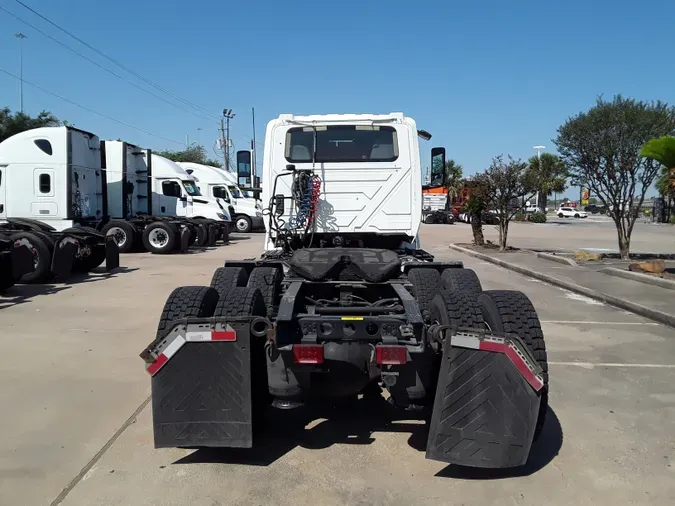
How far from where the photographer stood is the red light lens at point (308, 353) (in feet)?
12.2

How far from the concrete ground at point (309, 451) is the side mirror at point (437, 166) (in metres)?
2.64

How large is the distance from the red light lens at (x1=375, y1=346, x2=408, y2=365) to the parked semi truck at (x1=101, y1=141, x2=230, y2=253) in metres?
16.7

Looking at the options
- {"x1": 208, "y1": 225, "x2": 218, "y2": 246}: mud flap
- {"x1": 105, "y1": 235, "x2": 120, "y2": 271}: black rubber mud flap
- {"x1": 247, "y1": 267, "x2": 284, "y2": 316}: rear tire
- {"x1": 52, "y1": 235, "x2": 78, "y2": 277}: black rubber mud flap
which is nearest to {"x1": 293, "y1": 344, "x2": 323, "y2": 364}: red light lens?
{"x1": 247, "y1": 267, "x2": 284, "y2": 316}: rear tire

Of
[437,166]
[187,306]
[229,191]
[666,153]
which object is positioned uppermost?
[666,153]

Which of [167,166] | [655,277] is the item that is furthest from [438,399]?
[167,166]

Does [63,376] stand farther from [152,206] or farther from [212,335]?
Answer: [152,206]

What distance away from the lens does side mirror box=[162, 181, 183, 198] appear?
23281mm

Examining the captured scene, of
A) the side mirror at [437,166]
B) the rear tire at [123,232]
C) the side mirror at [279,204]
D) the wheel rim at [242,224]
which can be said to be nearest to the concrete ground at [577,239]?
the wheel rim at [242,224]

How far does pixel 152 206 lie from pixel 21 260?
40.0 feet

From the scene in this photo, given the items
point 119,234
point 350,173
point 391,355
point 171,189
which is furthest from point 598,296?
point 171,189

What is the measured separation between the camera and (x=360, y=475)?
3850 millimetres

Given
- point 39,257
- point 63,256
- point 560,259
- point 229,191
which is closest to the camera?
point 39,257

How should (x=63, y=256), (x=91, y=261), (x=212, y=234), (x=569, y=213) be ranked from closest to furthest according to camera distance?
(x=63, y=256) < (x=91, y=261) < (x=212, y=234) < (x=569, y=213)

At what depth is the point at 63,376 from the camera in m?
5.82
